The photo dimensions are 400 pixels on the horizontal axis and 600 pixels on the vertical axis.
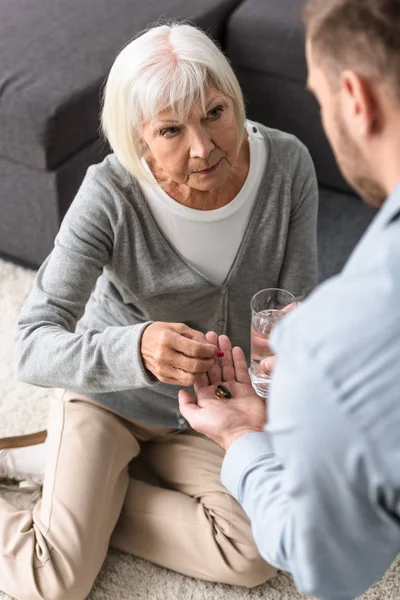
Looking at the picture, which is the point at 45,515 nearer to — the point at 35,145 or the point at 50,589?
the point at 50,589

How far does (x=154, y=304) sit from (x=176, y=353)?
0.99ft

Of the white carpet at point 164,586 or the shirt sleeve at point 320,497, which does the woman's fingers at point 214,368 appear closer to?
the shirt sleeve at point 320,497

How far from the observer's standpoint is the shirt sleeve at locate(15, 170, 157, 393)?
4.85ft

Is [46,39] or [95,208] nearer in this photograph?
[95,208]

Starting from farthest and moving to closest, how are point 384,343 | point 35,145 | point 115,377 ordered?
point 35,145 → point 115,377 → point 384,343

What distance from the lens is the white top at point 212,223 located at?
61.9 inches

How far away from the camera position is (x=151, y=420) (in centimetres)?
177

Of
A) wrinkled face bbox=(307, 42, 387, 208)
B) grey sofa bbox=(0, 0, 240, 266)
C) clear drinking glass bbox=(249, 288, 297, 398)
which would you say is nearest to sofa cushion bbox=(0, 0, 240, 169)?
grey sofa bbox=(0, 0, 240, 266)

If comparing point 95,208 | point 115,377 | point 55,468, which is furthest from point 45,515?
point 95,208

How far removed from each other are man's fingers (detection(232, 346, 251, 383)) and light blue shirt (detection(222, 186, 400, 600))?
525 millimetres

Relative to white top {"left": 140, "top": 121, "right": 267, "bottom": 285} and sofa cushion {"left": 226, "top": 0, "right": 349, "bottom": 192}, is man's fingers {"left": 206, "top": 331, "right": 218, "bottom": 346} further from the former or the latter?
sofa cushion {"left": 226, "top": 0, "right": 349, "bottom": 192}

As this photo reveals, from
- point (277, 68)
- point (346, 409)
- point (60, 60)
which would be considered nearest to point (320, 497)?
point (346, 409)

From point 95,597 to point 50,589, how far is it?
130mm

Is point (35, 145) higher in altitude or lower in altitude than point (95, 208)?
lower
